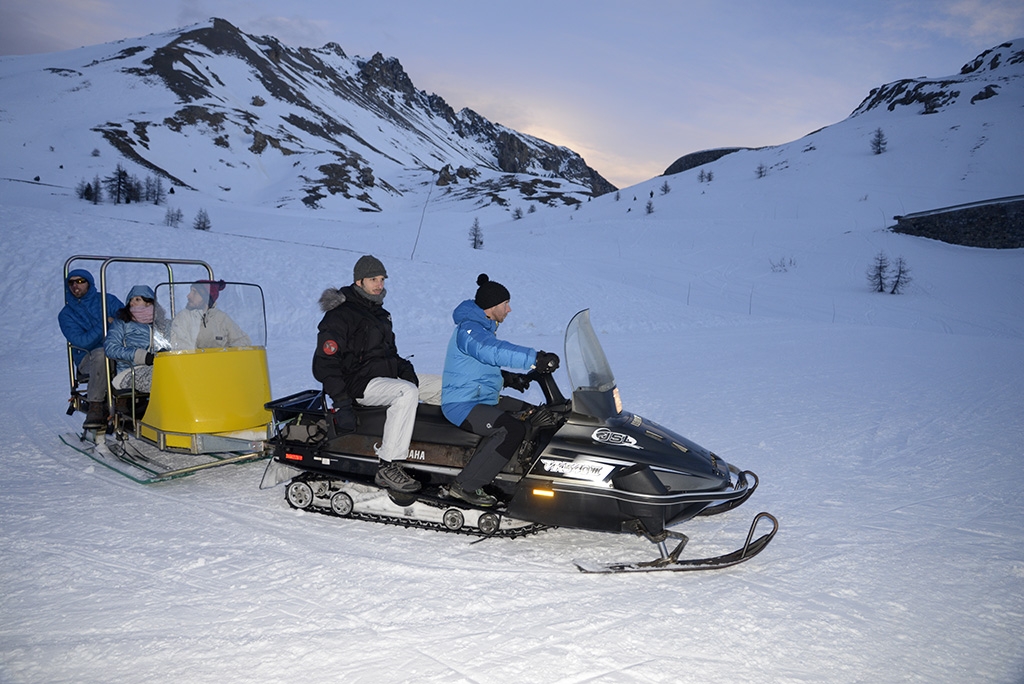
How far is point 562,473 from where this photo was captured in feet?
14.2

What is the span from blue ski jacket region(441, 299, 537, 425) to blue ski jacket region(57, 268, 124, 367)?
4.12 metres

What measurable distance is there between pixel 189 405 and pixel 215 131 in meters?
102

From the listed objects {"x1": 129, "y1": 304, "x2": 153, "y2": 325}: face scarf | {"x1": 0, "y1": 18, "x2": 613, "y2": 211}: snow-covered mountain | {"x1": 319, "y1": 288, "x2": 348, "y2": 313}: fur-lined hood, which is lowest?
{"x1": 129, "y1": 304, "x2": 153, "y2": 325}: face scarf

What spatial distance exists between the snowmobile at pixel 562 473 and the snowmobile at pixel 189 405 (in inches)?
37.9

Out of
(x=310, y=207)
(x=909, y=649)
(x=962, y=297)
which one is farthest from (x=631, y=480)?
(x=310, y=207)

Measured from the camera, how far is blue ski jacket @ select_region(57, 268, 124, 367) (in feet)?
22.0

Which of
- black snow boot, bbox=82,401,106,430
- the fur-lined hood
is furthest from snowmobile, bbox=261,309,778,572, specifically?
black snow boot, bbox=82,401,106,430

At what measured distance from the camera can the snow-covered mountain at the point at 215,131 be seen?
76000 millimetres

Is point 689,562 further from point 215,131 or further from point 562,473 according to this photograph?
point 215,131

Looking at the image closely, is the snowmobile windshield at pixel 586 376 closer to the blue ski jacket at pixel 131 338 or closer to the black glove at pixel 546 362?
the black glove at pixel 546 362

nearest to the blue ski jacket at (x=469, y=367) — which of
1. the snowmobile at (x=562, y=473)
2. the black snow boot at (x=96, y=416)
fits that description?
the snowmobile at (x=562, y=473)

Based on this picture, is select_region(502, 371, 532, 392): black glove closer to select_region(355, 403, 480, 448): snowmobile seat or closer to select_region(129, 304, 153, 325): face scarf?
select_region(355, 403, 480, 448): snowmobile seat

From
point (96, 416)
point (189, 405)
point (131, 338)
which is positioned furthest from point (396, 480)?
point (96, 416)

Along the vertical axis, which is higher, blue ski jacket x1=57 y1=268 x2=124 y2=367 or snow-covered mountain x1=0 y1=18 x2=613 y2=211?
snow-covered mountain x1=0 y1=18 x2=613 y2=211
